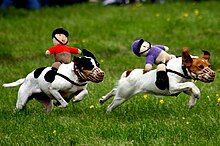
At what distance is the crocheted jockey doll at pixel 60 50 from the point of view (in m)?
9.46

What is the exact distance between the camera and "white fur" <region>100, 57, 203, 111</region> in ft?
29.0

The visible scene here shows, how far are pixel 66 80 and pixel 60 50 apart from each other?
19.5 inches

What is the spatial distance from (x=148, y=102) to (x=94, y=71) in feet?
5.33

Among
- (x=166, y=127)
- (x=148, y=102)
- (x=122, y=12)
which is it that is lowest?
(x=122, y=12)

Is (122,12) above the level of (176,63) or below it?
below

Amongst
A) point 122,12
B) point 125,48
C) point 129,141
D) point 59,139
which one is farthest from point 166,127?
point 122,12

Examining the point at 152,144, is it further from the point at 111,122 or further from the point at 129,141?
the point at 111,122

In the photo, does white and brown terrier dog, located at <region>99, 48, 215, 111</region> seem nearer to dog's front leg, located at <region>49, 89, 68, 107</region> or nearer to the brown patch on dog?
the brown patch on dog

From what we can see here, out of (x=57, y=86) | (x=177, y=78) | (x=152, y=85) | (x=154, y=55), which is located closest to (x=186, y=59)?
(x=177, y=78)

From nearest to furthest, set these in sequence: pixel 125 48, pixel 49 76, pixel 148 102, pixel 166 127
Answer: pixel 166 127 → pixel 49 76 → pixel 148 102 → pixel 125 48

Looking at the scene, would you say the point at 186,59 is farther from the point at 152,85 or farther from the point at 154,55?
the point at 152,85

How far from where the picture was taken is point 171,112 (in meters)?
9.55

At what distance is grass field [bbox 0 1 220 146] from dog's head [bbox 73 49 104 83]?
566mm

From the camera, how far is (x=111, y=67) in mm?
14484
